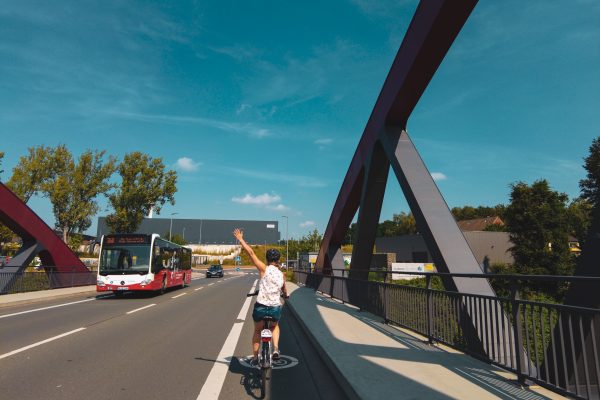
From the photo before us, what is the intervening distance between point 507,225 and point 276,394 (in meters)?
39.7

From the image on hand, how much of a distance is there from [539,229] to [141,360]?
3867cm

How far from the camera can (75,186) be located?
42.2 meters

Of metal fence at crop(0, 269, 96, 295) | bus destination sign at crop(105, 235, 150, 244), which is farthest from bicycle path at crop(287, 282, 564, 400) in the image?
metal fence at crop(0, 269, 96, 295)

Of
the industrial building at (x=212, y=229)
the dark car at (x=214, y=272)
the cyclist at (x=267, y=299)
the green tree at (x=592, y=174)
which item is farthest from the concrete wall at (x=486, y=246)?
the industrial building at (x=212, y=229)

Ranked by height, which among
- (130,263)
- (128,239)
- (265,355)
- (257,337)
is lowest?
(265,355)

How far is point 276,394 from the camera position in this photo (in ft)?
16.4

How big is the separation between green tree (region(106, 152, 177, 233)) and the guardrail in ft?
115

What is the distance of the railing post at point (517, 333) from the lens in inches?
193

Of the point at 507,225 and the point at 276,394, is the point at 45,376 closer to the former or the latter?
the point at 276,394

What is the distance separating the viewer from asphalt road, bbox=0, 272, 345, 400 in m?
5.07

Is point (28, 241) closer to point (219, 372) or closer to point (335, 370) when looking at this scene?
point (219, 372)

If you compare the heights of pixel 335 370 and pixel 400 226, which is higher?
pixel 400 226

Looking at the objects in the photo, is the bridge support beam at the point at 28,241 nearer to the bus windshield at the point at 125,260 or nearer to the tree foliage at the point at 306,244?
the bus windshield at the point at 125,260

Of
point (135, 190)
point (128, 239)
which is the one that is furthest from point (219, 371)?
point (135, 190)
